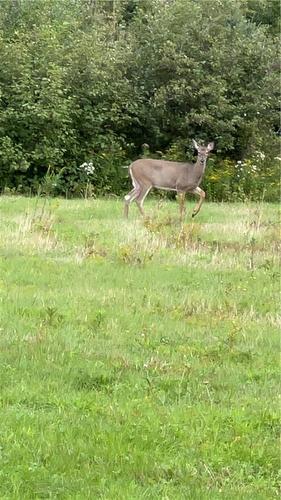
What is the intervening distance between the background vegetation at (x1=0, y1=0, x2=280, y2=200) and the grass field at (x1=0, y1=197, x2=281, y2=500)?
36.7 ft

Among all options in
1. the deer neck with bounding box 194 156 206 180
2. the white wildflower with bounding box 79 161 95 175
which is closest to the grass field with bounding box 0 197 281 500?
the deer neck with bounding box 194 156 206 180

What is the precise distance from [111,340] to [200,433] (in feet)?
6.64

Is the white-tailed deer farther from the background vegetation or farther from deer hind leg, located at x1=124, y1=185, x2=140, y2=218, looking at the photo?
the background vegetation

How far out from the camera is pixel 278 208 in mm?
19000

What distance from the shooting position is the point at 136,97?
24.5 m

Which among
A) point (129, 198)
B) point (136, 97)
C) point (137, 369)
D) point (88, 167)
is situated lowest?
point (88, 167)

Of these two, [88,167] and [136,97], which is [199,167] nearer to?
[88,167]

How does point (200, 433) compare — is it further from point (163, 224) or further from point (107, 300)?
point (163, 224)

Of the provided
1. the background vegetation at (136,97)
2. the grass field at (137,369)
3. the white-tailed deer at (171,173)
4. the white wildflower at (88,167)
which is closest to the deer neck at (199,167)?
the white-tailed deer at (171,173)

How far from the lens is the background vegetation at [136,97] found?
22.8 m

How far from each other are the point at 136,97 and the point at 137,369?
18.8 m

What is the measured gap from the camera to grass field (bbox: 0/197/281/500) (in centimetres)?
473

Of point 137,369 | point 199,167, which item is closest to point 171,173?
point 199,167

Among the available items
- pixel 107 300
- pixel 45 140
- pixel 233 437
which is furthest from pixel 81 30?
pixel 233 437
